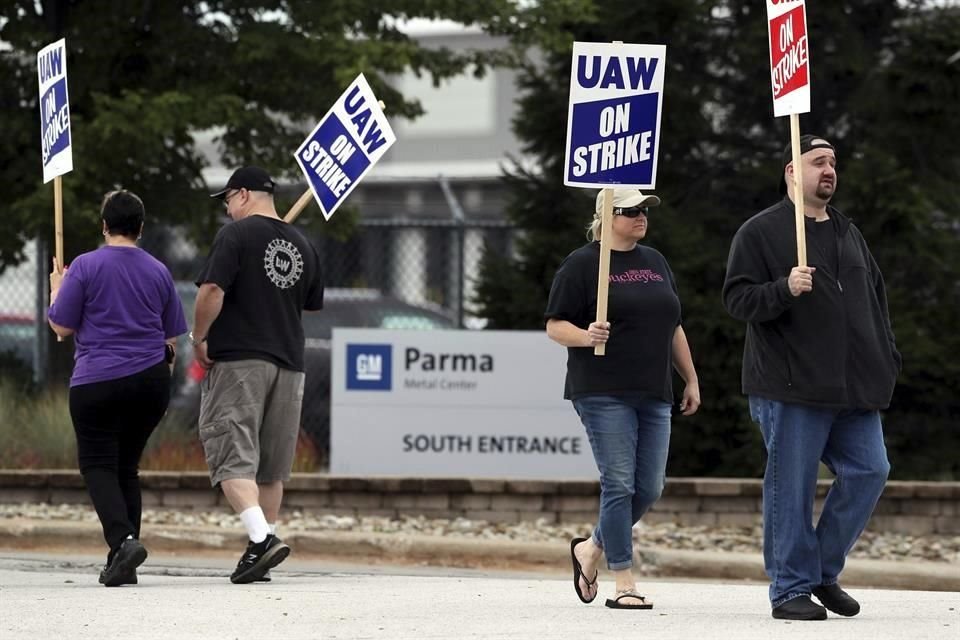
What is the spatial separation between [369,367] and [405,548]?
2.52 metres

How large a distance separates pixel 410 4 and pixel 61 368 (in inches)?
154

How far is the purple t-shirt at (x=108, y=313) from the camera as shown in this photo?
8.41 m

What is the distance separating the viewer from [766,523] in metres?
7.12

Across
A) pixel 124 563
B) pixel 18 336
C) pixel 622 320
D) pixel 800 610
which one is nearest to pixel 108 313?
pixel 124 563

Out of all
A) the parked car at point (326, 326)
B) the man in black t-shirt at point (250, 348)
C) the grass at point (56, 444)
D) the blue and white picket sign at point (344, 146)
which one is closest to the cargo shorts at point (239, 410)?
the man in black t-shirt at point (250, 348)

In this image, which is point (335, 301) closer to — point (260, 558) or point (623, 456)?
point (260, 558)

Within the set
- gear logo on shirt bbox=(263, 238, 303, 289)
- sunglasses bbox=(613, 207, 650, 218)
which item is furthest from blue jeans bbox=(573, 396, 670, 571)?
gear logo on shirt bbox=(263, 238, 303, 289)

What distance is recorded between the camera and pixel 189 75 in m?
14.9

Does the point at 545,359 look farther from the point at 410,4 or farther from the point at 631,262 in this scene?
the point at 631,262

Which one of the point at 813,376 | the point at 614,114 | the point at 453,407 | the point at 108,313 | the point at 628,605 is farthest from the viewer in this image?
the point at 453,407

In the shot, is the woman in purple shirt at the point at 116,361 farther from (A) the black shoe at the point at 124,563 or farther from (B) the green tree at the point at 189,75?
(B) the green tree at the point at 189,75

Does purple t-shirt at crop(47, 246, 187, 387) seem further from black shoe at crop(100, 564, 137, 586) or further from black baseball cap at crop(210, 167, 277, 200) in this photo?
black shoe at crop(100, 564, 137, 586)

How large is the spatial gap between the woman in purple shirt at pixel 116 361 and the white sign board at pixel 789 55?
2.88 m

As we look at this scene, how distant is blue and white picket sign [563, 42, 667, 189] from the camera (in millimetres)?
7648
